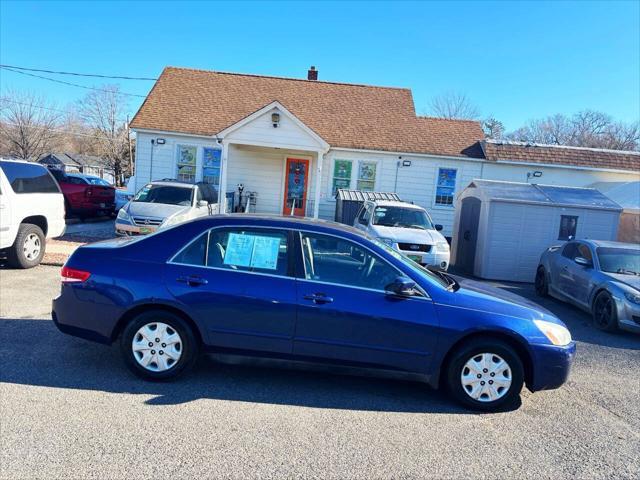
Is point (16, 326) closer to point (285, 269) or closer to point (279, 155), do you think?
point (285, 269)

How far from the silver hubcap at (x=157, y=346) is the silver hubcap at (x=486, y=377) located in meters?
2.59

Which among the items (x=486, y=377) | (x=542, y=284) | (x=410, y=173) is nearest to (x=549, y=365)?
(x=486, y=377)

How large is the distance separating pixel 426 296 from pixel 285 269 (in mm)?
1285

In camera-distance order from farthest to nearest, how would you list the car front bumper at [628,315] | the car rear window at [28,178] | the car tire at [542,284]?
the car tire at [542,284]
the car rear window at [28,178]
the car front bumper at [628,315]

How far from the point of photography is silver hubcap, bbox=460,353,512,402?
3955 millimetres

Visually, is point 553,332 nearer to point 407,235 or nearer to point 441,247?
point 441,247

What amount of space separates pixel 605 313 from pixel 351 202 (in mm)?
8019

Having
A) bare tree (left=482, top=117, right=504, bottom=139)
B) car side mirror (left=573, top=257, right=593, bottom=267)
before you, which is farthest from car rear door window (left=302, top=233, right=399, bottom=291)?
bare tree (left=482, top=117, right=504, bottom=139)

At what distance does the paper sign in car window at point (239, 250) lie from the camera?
13.5 ft

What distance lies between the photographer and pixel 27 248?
836 cm

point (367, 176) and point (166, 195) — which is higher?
point (367, 176)

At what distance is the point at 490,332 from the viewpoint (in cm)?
395

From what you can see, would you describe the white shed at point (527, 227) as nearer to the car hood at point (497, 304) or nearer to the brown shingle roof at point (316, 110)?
the brown shingle roof at point (316, 110)

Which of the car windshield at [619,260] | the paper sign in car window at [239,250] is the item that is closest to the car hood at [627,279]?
the car windshield at [619,260]
